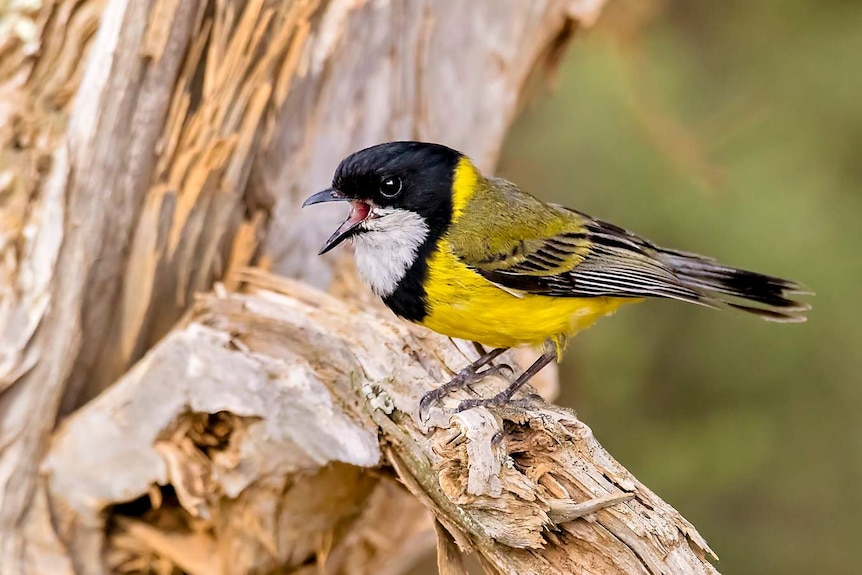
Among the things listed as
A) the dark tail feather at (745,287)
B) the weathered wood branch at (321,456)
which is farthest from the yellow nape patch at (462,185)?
the dark tail feather at (745,287)

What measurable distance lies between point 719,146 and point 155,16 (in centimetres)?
379

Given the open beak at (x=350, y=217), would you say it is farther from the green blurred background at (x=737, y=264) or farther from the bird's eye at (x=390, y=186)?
the green blurred background at (x=737, y=264)

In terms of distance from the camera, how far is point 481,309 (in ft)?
9.63

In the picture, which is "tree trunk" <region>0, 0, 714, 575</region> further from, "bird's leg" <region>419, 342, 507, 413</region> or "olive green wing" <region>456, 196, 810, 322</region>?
"olive green wing" <region>456, 196, 810, 322</region>

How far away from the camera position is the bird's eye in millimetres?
3072

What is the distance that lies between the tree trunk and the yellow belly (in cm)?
25

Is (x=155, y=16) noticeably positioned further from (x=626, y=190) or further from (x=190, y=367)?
(x=626, y=190)

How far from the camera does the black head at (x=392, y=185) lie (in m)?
3.03

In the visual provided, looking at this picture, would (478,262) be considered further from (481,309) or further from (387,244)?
(387,244)

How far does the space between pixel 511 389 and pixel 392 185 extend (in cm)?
73

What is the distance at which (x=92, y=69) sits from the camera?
342 centimetres

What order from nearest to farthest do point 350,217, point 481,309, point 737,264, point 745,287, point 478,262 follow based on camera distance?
point 481,309
point 478,262
point 350,217
point 745,287
point 737,264

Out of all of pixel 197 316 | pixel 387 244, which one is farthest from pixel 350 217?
pixel 197 316

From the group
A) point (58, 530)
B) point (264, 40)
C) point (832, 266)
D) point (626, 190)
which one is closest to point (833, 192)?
point (832, 266)
